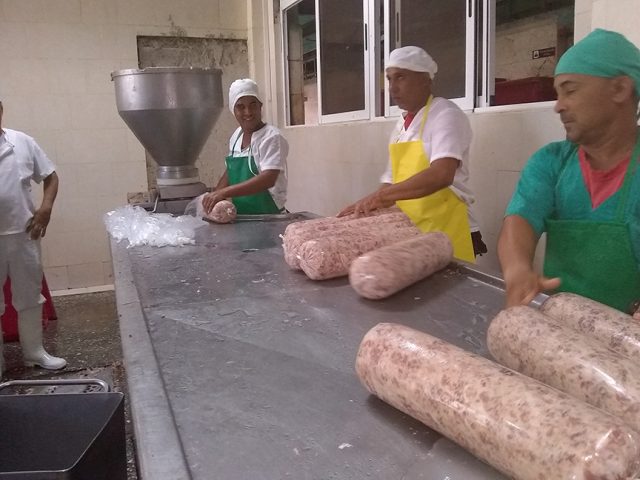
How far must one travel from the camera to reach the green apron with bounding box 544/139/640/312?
139cm

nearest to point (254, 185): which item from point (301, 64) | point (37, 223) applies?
point (37, 223)

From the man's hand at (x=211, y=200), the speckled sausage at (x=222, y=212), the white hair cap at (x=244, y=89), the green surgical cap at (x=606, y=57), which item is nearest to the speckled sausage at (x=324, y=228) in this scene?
the green surgical cap at (x=606, y=57)

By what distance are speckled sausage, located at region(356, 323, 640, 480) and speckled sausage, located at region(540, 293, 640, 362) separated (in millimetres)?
268

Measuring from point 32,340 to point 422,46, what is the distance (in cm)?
308

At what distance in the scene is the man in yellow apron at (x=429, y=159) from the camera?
6.89ft

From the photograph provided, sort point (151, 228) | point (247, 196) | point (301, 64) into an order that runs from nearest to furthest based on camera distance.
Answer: point (151, 228) < point (247, 196) < point (301, 64)

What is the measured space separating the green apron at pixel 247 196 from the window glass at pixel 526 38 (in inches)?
51.9

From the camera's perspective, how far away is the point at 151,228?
2.44 meters

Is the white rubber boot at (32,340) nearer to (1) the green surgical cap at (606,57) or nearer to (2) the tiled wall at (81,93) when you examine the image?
(2) the tiled wall at (81,93)

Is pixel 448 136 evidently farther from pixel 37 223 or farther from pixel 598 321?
pixel 37 223

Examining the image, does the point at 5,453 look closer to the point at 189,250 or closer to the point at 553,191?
the point at 189,250

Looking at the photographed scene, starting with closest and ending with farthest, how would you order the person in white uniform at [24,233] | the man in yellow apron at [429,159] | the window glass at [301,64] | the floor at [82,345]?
the man in yellow apron at [429,159] < the floor at [82,345] < the person in white uniform at [24,233] < the window glass at [301,64]

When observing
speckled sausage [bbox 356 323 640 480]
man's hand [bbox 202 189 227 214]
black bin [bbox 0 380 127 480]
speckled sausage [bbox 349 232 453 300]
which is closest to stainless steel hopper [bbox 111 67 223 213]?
man's hand [bbox 202 189 227 214]

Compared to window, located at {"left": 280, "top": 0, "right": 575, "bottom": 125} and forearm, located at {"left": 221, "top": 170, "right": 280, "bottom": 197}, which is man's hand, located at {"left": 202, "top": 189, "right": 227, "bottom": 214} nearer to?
forearm, located at {"left": 221, "top": 170, "right": 280, "bottom": 197}
